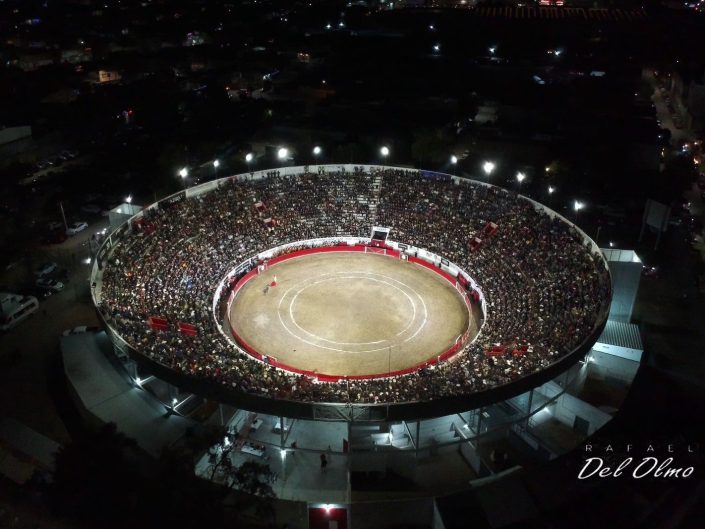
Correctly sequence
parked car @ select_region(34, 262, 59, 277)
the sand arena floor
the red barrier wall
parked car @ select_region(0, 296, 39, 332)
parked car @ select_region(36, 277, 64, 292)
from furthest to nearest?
parked car @ select_region(34, 262, 59, 277) < parked car @ select_region(36, 277, 64, 292) < parked car @ select_region(0, 296, 39, 332) < the sand arena floor < the red barrier wall

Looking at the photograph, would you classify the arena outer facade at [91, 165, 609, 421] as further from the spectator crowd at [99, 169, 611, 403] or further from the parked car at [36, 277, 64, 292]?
the parked car at [36, 277, 64, 292]

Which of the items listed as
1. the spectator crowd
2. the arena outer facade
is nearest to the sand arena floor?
the spectator crowd

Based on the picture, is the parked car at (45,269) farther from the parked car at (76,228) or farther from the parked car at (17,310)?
the parked car at (76,228)

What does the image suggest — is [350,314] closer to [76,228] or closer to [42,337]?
[42,337]

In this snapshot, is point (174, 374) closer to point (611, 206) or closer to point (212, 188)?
point (212, 188)

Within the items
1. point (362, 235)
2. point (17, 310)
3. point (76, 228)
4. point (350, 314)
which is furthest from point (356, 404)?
point (76, 228)
